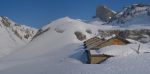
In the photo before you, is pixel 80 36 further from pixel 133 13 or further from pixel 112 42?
pixel 133 13

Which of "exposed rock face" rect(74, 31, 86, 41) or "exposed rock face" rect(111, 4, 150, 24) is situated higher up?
"exposed rock face" rect(111, 4, 150, 24)

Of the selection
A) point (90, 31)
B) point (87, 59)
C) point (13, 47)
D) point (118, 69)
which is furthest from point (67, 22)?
point (118, 69)

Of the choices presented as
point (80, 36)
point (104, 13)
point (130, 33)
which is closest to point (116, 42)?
point (80, 36)

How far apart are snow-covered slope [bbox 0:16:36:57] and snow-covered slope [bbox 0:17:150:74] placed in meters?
11.9

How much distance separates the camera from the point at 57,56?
49.9 m

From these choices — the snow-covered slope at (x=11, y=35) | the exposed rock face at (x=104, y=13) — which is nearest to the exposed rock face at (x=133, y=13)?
the exposed rock face at (x=104, y=13)

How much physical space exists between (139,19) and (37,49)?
173 feet

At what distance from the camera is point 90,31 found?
84.4 metres

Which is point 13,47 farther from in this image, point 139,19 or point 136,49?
point 136,49

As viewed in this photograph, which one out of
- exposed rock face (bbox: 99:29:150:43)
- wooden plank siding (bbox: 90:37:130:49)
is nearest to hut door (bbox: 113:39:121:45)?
wooden plank siding (bbox: 90:37:130:49)

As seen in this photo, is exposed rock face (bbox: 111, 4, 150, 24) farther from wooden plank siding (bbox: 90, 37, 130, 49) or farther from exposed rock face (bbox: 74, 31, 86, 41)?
wooden plank siding (bbox: 90, 37, 130, 49)

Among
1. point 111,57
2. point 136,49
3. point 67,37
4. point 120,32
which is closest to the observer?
point 111,57

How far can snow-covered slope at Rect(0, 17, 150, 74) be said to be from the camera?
86.6ft

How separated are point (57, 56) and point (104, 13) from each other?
356 feet
